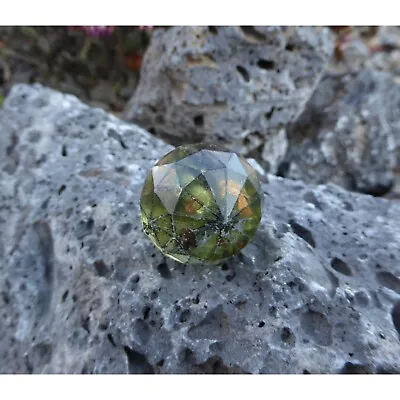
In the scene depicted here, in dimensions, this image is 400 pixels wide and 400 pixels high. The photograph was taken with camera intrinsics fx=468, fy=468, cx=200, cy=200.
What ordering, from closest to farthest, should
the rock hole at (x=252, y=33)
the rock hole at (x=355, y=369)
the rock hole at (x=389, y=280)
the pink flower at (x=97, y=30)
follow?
1. the rock hole at (x=355, y=369)
2. the rock hole at (x=389, y=280)
3. the rock hole at (x=252, y=33)
4. the pink flower at (x=97, y=30)

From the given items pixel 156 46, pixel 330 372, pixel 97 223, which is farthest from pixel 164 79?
pixel 330 372

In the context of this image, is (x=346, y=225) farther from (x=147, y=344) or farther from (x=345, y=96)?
(x=345, y=96)

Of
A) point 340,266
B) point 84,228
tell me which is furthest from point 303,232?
point 84,228

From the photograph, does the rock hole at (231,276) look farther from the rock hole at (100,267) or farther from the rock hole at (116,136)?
the rock hole at (116,136)

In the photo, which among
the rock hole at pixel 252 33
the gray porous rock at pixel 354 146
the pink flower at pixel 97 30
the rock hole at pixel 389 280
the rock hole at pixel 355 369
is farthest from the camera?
the pink flower at pixel 97 30

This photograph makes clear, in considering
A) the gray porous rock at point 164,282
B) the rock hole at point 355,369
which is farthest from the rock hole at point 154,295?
the rock hole at point 355,369

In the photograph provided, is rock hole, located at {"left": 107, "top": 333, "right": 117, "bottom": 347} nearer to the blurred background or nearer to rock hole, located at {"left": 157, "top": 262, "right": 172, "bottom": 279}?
rock hole, located at {"left": 157, "top": 262, "right": 172, "bottom": 279}
